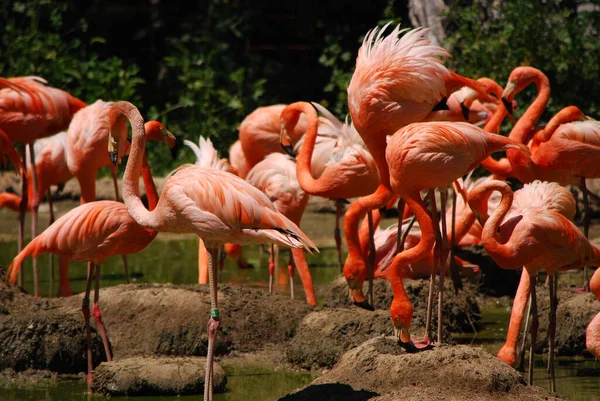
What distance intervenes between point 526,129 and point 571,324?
1658 millimetres

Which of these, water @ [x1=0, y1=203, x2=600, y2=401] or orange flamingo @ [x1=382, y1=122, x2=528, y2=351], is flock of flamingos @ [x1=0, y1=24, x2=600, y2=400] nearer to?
orange flamingo @ [x1=382, y1=122, x2=528, y2=351]

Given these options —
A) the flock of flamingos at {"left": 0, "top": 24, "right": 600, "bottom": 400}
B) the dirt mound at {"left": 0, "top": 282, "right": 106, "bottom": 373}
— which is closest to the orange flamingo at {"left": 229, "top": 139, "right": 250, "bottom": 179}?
the flock of flamingos at {"left": 0, "top": 24, "right": 600, "bottom": 400}

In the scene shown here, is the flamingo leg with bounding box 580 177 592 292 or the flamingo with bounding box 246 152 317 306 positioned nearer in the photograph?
the flamingo leg with bounding box 580 177 592 292

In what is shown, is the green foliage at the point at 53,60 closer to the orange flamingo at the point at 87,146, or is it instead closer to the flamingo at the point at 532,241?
the orange flamingo at the point at 87,146

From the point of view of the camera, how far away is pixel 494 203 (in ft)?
21.9

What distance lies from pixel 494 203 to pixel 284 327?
179 centimetres

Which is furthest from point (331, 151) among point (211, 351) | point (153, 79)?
point (153, 79)

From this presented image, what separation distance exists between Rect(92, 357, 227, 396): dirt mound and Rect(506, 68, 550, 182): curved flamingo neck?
2.67 meters

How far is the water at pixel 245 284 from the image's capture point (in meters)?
4.93

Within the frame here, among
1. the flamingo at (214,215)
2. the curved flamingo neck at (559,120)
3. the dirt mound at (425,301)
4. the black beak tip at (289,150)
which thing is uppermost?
the curved flamingo neck at (559,120)

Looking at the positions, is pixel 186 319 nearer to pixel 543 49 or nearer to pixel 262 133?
pixel 262 133

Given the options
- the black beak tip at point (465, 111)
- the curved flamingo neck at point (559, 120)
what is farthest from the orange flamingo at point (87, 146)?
the curved flamingo neck at point (559, 120)

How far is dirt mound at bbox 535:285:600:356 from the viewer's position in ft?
18.3

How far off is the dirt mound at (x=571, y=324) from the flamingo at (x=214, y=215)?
5.92ft
